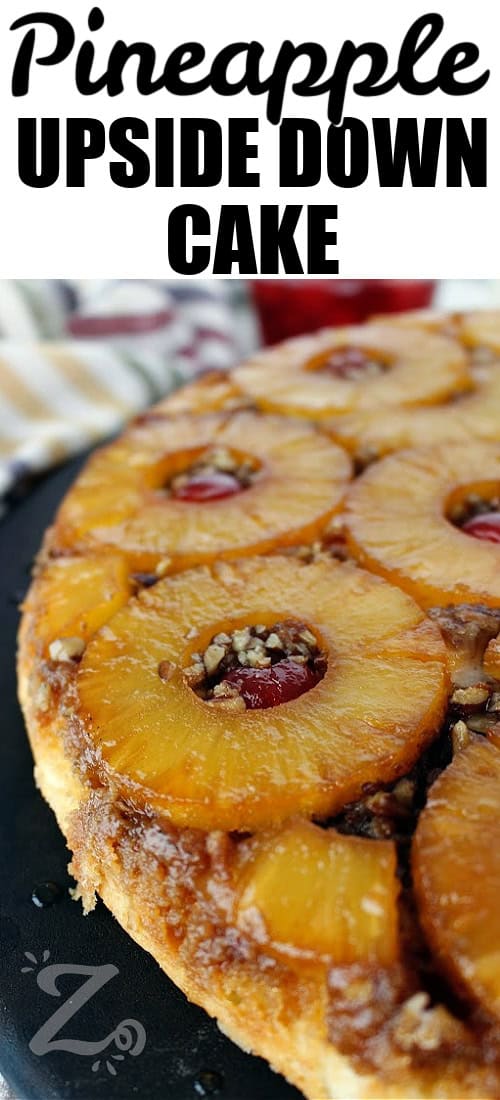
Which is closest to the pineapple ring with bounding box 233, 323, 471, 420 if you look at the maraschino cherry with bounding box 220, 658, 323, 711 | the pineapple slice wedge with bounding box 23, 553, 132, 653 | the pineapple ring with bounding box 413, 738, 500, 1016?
the pineapple slice wedge with bounding box 23, 553, 132, 653

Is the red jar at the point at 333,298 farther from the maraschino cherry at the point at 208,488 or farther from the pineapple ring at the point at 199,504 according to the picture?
the maraschino cherry at the point at 208,488

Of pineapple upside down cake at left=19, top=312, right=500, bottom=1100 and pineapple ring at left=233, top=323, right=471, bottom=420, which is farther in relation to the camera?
pineapple ring at left=233, top=323, right=471, bottom=420

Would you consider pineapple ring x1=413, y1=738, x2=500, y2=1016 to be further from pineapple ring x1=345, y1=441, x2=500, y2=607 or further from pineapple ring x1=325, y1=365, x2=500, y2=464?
pineapple ring x1=325, y1=365, x2=500, y2=464

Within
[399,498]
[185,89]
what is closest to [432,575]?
[399,498]

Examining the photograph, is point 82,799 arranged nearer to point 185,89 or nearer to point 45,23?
point 185,89

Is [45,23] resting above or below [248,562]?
above

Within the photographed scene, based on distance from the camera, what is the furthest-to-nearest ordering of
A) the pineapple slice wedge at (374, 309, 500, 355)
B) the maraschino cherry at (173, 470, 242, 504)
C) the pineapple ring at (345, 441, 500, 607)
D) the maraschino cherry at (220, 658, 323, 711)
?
the pineapple slice wedge at (374, 309, 500, 355), the maraschino cherry at (173, 470, 242, 504), the pineapple ring at (345, 441, 500, 607), the maraschino cherry at (220, 658, 323, 711)

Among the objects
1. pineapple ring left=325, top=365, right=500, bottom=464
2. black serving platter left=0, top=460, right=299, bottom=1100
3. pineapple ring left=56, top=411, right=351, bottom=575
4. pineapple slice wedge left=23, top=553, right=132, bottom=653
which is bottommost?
black serving platter left=0, top=460, right=299, bottom=1100
